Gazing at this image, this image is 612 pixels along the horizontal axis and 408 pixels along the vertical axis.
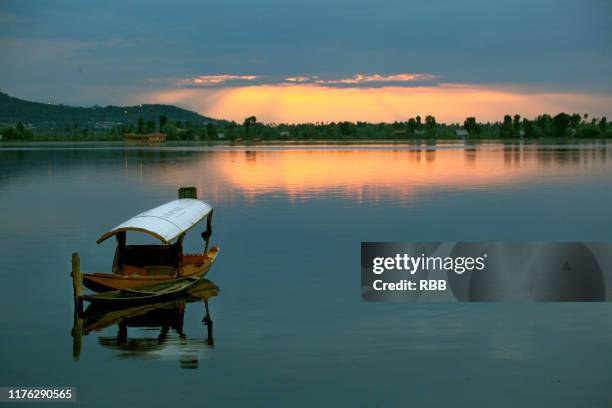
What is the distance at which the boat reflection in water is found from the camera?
25.0 m

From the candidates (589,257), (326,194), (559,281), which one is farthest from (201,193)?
(559,281)

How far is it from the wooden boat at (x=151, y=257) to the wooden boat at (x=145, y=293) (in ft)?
0.70

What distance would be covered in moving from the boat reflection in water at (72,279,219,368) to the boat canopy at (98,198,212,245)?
9.57ft

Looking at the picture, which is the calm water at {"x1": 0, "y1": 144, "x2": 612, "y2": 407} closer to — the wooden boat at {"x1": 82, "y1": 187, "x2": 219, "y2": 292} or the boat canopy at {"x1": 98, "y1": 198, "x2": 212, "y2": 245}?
the wooden boat at {"x1": 82, "y1": 187, "x2": 219, "y2": 292}

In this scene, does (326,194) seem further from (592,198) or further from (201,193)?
(592,198)

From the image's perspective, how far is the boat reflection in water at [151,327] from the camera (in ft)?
82.0

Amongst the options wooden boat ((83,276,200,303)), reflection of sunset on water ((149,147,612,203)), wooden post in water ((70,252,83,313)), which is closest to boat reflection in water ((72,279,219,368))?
wooden boat ((83,276,200,303))

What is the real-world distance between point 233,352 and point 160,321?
5.37 meters

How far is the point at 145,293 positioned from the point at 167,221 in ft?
15.6

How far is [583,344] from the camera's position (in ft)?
85.4

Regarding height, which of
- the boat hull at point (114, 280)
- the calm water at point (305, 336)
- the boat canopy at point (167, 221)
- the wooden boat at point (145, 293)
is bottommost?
the calm water at point (305, 336)

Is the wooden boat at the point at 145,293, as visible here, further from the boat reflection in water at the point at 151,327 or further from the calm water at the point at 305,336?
the calm water at the point at 305,336

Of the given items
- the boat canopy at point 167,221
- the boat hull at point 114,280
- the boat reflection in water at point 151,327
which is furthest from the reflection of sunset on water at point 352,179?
the boat reflection in water at point 151,327

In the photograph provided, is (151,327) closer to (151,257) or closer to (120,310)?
(120,310)
